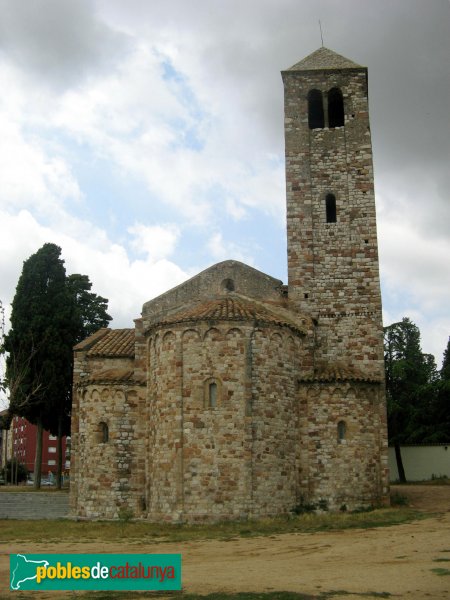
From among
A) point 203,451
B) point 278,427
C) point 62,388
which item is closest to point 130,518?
point 203,451

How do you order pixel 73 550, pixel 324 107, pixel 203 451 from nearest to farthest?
pixel 73 550 < pixel 203 451 < pixel 324 107

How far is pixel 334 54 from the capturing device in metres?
30.5

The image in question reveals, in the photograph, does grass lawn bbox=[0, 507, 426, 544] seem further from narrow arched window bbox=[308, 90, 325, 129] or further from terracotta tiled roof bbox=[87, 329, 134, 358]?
narrow arched window bbox=[308, 90, 325, 129]

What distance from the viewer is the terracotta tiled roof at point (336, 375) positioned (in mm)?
24547

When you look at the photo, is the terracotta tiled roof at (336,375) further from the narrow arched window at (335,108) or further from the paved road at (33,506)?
the paved road at (33,506)

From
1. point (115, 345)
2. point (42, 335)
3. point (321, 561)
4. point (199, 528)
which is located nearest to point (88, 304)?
point (42, 335)

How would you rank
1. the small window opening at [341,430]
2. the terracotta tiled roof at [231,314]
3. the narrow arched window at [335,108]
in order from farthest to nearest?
the narrow arched window at [335,108], the small window opening at [341,430], the terracotta tiled roof at [231,314]

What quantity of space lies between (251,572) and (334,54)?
2374 cm

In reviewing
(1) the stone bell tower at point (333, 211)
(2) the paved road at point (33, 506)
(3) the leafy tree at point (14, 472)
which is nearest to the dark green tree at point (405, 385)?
(1) the stone bell tower at point (333, 211)

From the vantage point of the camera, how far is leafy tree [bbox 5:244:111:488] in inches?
1398

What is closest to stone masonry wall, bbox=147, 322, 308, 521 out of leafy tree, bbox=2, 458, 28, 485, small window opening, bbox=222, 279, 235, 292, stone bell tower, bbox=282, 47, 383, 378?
small window opening, bbox=222, 279, 235, 292

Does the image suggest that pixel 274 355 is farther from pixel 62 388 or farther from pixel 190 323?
pixel 62 388

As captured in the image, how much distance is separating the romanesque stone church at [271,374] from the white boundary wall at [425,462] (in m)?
17.2

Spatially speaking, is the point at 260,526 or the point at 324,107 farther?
the point at 324,107
